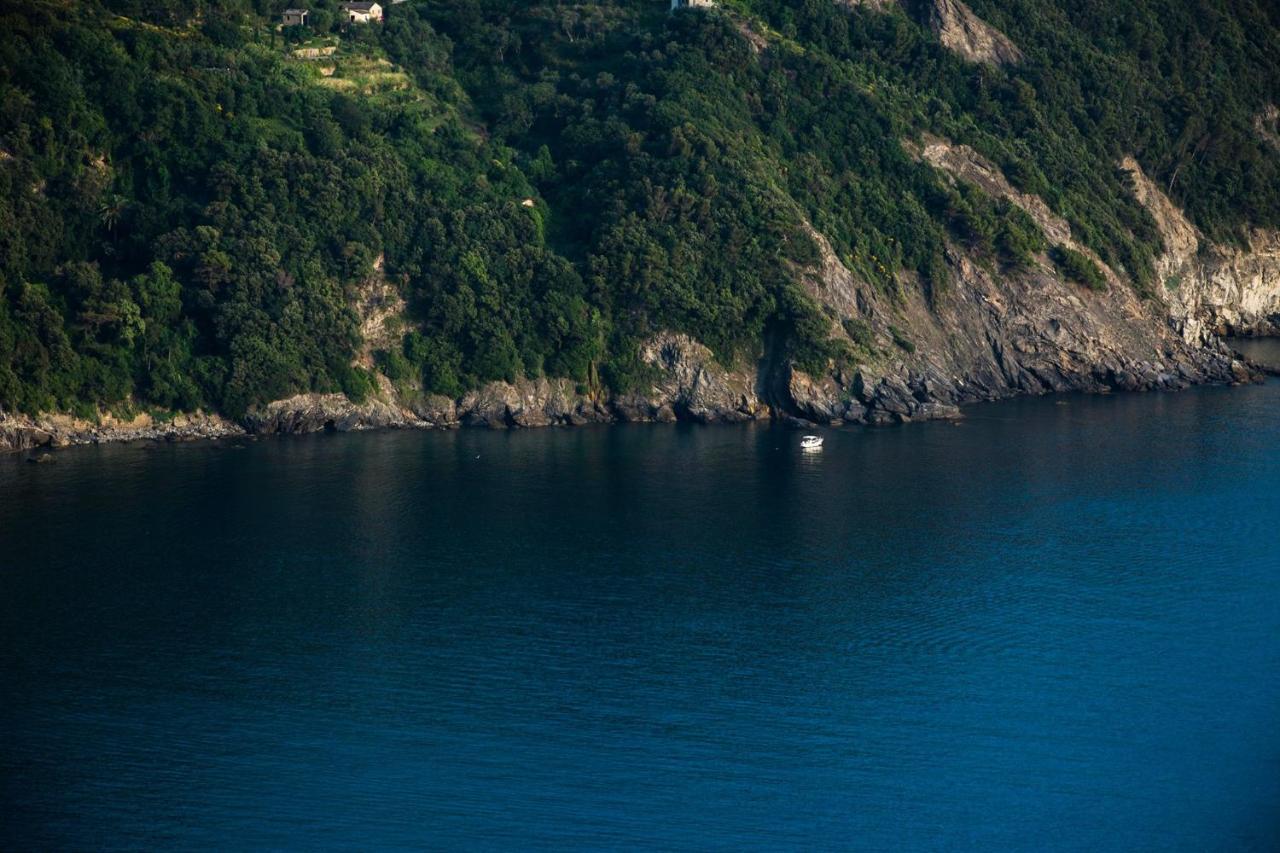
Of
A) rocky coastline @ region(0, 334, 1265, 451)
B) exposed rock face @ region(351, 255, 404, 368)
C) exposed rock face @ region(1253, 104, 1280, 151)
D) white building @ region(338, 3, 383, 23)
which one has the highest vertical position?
white building @ region(338, 3, 383, 23)

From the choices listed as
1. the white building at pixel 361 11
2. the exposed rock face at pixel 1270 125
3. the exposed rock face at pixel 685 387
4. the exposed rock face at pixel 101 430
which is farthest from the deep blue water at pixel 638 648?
the exposed rock face at pixel 1270 125

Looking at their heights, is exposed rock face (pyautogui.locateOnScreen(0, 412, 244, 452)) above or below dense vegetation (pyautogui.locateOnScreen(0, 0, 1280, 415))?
below

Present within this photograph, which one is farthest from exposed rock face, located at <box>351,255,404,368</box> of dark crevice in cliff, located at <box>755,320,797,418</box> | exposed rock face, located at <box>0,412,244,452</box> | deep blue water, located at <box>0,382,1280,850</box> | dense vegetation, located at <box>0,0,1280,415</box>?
dark crevice in cliff, located at <box>755,320,797,418</box>

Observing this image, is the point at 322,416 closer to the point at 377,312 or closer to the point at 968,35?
the point at 377,312

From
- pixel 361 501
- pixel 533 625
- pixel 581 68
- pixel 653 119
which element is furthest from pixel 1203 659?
pixel 581 68

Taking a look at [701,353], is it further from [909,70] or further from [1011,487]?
[909,70]

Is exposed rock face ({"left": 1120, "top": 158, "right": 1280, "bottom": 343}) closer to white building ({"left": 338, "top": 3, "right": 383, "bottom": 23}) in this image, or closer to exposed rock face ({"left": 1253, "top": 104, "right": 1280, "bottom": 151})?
exposed rock face ({"left": 1253, "top": 104, "right": 1280, "bottom": 151})
